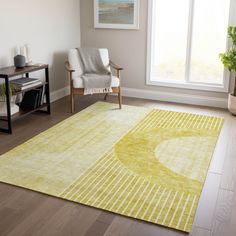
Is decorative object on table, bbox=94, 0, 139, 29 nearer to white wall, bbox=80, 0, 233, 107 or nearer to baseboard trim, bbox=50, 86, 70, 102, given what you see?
white wall, bbox=80, 0, 233, 107

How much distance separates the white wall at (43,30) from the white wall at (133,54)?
194 millimetres

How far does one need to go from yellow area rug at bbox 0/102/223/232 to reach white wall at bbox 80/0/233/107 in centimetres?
77

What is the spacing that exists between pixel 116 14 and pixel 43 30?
1.16 m

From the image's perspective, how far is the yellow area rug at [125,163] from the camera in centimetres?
254

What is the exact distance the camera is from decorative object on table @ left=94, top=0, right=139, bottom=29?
516 centimetres

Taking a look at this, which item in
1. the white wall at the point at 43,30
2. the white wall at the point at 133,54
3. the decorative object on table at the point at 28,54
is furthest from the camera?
the white wall at the point at 133,54

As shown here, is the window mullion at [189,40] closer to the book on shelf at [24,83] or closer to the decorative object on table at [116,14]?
the decorative object on table at [116,14]

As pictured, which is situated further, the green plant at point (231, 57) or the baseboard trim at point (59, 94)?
the baseboard trim at point (59, 94)

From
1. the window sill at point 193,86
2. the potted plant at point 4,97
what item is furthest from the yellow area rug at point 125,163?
the window sill at point 193,86

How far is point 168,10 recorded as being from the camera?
16.6ft

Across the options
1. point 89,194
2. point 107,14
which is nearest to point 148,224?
point 89,194

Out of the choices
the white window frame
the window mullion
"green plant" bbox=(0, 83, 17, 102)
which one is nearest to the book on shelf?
"green plant" bbox=(0, 83, 17, 102)

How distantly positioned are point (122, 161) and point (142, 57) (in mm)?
2498

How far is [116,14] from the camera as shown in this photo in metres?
5.27
